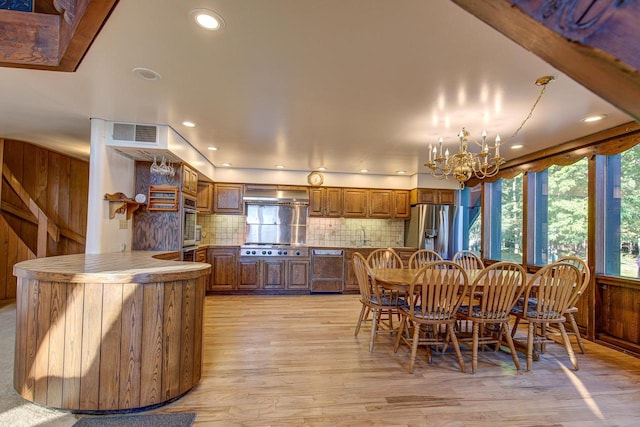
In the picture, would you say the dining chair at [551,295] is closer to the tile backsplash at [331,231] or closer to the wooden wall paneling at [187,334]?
the wooden wall paneling at [187,334]

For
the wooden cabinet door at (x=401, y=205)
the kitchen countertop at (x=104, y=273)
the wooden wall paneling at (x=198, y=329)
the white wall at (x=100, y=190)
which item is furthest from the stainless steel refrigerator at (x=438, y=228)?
the white wall at (x=100, y=190)

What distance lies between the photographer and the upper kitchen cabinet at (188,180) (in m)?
4.04

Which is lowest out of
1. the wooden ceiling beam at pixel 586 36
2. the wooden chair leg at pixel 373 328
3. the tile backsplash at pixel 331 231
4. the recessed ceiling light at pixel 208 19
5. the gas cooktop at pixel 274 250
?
the wooden chair leg at pixel 373 328

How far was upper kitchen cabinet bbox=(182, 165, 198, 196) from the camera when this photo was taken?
4039mm

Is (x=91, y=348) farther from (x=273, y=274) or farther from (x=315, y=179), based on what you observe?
(x=315, y=179)

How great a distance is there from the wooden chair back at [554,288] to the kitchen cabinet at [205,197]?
476cm

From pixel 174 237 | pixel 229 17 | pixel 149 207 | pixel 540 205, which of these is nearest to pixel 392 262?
pixel 540 205

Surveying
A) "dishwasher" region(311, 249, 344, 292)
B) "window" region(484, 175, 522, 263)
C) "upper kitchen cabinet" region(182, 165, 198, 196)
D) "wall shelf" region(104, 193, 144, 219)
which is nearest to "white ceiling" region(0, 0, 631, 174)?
"upper kitchen cabinet" region(182, 165, 198, 196)

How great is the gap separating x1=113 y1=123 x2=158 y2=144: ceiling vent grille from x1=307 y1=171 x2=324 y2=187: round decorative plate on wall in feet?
9.61

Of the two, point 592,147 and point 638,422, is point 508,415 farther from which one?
point 592,147

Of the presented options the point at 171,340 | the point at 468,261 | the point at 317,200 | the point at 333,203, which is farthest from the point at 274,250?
the point at 171,340

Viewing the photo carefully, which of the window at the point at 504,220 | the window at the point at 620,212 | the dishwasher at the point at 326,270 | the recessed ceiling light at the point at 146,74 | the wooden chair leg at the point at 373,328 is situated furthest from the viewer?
the dishwasher at the point at 326,270

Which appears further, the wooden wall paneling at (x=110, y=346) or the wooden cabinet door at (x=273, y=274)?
the wooden cabinet door at (x=273, y=274)

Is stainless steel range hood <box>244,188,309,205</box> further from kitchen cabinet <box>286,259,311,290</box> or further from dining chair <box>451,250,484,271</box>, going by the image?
dining chair <box>451,250,484,271</box>
